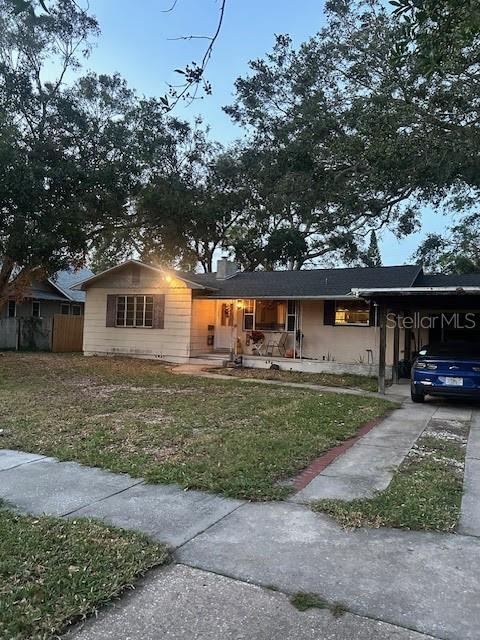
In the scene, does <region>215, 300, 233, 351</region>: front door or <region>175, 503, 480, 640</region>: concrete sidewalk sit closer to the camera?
<region>175, 503, 480, 640</region>: concrete sidewalk

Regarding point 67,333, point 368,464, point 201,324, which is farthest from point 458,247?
point 368,464

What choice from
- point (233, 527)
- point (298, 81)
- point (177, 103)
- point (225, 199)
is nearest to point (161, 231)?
point (225, 199)

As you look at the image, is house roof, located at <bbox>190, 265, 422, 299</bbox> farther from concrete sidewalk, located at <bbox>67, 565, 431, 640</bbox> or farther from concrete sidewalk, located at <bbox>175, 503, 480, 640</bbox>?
concrete sidewalk, located at <bbox>67, 565, 431, 640</bbox>

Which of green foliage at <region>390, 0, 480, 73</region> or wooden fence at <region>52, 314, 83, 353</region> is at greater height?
green foliage at <region>390, 0, 480, 73</region>

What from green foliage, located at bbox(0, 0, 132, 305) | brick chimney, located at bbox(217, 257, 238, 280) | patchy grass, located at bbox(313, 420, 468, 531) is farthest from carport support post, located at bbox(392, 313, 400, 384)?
green foliage, located at bbox(0, 0, 132, 305)

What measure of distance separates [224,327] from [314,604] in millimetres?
16116

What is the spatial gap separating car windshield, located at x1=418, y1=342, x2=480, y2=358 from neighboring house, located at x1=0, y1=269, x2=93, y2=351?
15145 millimetres

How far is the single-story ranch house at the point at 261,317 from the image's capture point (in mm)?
15328

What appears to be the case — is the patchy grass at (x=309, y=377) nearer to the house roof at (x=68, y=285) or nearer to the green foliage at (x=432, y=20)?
the green foliage at (x=432, y=20)

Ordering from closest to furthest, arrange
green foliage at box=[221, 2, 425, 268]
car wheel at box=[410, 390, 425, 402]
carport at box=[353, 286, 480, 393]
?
car wheel at box=[410, 390, 425, 402]
carport at box=[353, 286, 480, 393]
green foliage at box=[221, 2, 425, 268]

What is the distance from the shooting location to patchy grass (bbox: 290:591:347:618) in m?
2.72

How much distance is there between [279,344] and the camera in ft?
56.6

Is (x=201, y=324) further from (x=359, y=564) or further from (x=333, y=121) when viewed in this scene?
(x=359, y=564)

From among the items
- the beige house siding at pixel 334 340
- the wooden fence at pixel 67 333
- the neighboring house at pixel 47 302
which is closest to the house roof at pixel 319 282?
the beige house siding at pixel 334 340
